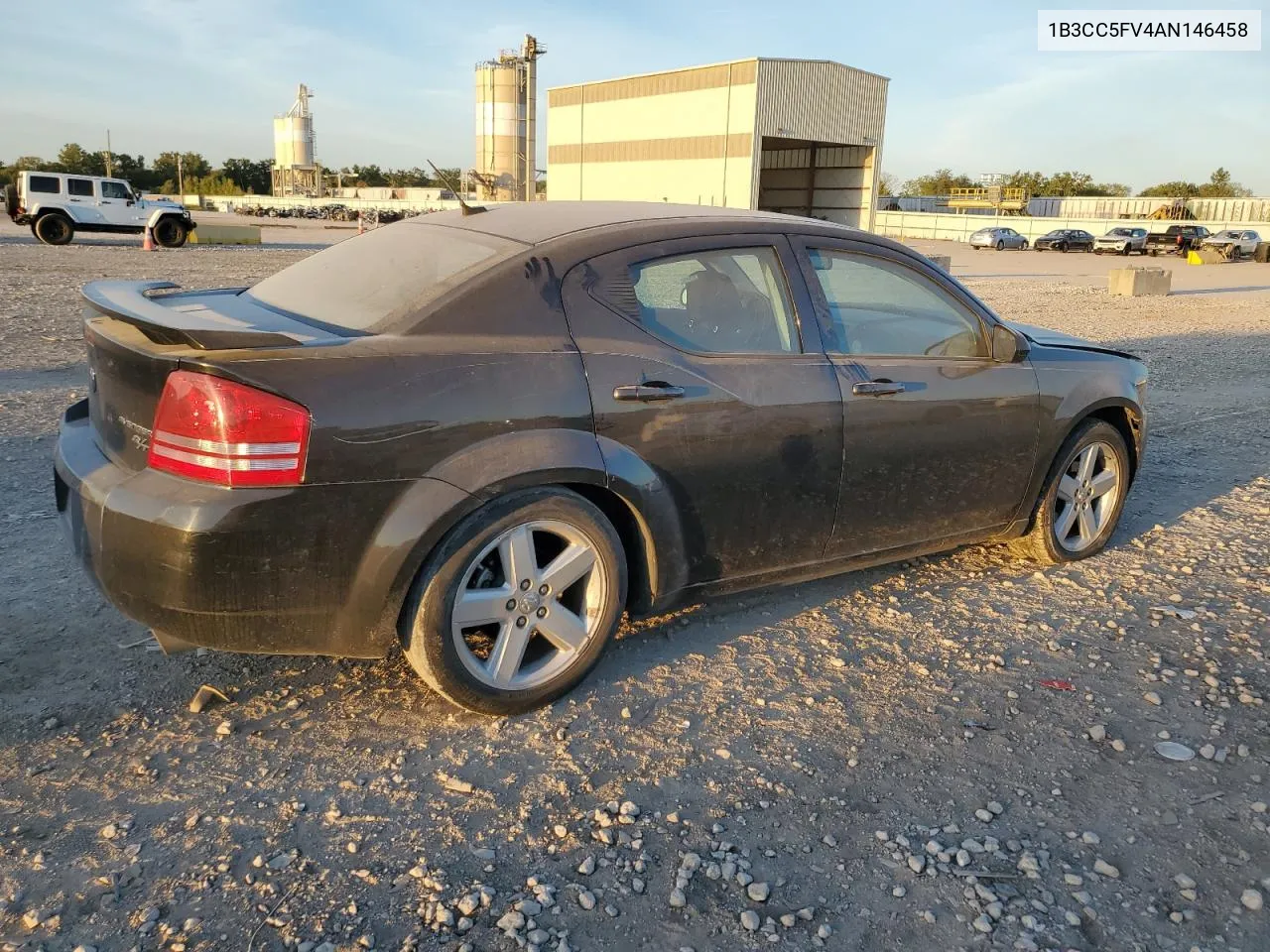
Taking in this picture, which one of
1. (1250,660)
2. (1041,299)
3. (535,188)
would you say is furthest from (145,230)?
(535,188)

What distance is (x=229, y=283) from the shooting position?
17.1 meters

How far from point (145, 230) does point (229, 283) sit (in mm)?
13092

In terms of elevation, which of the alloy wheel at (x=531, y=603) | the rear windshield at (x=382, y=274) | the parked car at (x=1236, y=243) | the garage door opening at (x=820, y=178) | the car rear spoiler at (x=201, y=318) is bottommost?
the alloy wheel at (x=531, y=603)

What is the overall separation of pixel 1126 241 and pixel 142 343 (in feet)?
175

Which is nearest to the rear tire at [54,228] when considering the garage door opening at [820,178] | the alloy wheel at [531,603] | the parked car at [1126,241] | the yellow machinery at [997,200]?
the garage door opening at [820,178]

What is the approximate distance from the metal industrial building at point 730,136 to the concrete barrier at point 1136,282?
19537mm

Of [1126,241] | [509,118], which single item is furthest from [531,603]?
[509,118]

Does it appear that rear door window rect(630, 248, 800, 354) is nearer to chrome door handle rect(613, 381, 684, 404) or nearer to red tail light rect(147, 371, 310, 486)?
chrome door handle rect(613, 381, 684, 404)

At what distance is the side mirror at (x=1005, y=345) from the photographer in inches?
162

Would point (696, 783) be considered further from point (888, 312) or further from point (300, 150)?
point (300, 150)

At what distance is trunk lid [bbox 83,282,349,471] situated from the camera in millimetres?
2621

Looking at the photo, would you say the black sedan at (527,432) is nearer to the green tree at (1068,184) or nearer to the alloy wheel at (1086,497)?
the alloy wheel at (1086,497)

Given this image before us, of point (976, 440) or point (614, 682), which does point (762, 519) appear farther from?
point (976, 440)

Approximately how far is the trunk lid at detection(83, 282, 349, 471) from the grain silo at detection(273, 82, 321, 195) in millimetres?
107602
